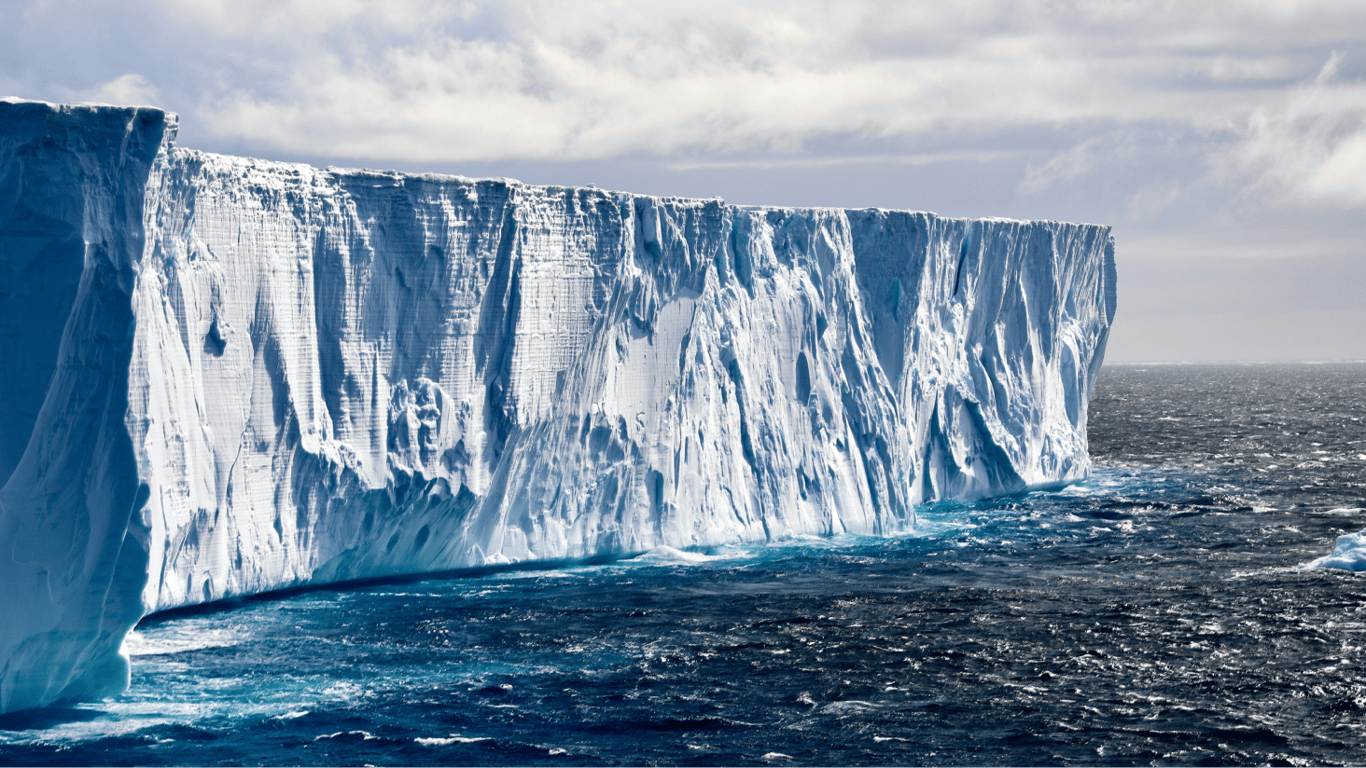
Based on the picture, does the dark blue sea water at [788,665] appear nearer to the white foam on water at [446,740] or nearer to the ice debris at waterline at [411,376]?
the white foam on water at [446,740]

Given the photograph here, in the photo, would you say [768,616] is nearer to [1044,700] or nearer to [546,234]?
[1044,700]

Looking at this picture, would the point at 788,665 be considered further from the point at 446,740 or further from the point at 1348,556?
the point at 1348,556

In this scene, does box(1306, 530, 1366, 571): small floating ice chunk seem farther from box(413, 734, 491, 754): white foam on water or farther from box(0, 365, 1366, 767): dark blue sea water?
box(413, 734, 491, 754): white foam on water

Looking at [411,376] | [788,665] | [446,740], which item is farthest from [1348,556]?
[446,740]

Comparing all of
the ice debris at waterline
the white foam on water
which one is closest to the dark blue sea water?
the white foam on water

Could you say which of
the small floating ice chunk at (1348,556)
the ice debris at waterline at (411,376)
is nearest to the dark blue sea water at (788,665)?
the small floating ice chunk at (1348,556)

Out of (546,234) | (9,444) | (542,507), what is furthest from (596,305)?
(9,444)
